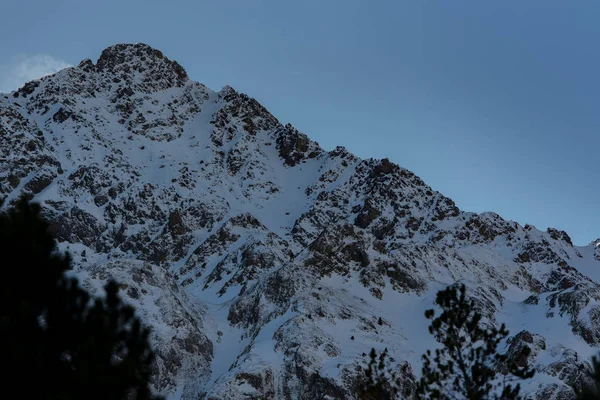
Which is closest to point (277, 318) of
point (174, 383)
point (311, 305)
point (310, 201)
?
point (311, 305)

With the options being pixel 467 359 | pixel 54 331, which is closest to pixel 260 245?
pixel 467 359

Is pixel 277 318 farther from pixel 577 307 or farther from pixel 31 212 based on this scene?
pixel 31 212

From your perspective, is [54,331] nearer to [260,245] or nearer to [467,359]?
[467,359]

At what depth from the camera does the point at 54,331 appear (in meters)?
14.5

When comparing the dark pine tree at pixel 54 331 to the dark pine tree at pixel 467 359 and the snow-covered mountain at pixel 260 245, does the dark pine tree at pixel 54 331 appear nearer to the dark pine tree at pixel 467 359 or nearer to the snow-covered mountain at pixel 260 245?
the dark pine tree at pixel 467 359

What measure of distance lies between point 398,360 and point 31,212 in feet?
193

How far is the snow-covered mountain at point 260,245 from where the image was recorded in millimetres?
71000

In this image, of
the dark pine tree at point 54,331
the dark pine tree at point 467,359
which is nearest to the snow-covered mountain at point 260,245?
the dark pine tree at point 467,359

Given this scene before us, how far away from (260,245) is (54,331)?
9162 centimetres

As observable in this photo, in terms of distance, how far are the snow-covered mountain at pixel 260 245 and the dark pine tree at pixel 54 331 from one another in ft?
155

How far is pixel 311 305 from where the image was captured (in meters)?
79.4

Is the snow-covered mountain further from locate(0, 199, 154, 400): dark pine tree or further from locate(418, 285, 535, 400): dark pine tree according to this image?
locate(0, 199, 154, 400): dark pine tree

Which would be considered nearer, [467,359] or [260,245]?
[467,359]

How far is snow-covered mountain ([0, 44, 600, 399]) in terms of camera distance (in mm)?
71000
